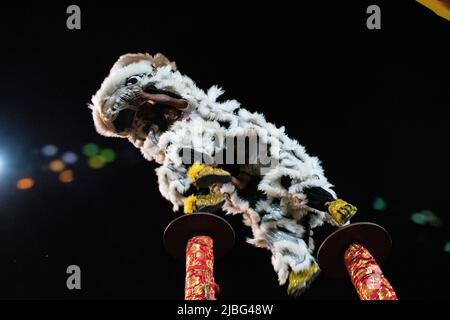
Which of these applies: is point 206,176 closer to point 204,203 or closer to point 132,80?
point 204,203

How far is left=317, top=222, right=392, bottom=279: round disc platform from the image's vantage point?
354 centimetres

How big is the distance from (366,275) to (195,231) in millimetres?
1280

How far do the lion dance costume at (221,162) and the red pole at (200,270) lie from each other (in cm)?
33

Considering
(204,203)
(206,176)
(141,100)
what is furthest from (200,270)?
(141,100)

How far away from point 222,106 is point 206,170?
1.08 meters

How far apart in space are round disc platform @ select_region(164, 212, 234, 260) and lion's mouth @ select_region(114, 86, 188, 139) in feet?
4.37

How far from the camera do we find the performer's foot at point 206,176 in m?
3.92

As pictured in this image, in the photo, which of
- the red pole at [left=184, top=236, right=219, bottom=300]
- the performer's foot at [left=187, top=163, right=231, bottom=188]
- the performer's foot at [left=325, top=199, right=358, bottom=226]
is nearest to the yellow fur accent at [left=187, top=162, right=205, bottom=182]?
the performer's foot at [left=187, top=163, right=231, bottom=188]

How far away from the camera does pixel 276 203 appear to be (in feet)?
14.4

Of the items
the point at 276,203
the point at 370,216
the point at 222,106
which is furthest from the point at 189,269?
the point at 370,216

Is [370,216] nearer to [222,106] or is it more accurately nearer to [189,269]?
[222,106]

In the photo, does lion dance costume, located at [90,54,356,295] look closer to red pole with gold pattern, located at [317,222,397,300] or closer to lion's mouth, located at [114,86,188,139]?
lion's mouth, located at [114,86,188,139]

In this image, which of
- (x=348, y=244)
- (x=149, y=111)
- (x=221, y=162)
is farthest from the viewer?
(x=149, y=111)

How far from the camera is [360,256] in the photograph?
3506 mm
